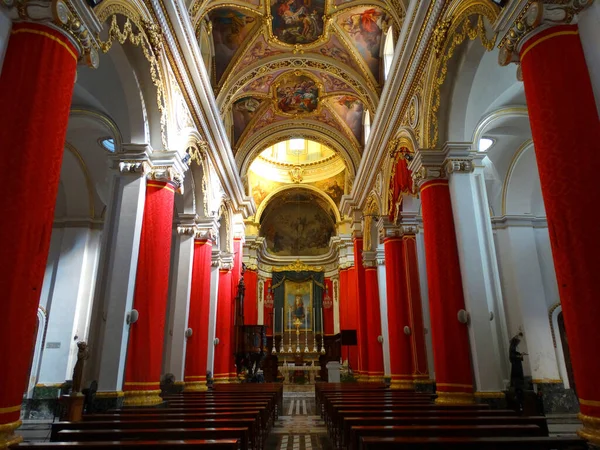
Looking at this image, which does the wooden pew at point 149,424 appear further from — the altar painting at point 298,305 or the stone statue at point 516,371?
the altar painting at point 298,305

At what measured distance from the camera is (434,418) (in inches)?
171

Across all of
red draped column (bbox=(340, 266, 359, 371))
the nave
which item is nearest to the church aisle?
the nave

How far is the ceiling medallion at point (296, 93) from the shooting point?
14469mm

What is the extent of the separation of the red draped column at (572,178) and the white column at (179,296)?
28.1ft

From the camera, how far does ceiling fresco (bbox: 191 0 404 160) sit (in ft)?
36.8

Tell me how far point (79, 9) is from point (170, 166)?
379cm

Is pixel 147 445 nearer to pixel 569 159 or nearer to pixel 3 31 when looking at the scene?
pixel 3 31

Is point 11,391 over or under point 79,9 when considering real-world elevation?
under

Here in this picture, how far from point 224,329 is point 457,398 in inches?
371

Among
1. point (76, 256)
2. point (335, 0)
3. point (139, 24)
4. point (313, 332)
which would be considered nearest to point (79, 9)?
point (139, 24)

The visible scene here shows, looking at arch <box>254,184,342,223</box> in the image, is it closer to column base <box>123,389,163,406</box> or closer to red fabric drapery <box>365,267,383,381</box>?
red fabric drapery <box>365,267,383,381</box>

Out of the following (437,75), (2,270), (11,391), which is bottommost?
(11,391)

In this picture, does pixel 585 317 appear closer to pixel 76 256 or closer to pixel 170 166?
pixel 170 166

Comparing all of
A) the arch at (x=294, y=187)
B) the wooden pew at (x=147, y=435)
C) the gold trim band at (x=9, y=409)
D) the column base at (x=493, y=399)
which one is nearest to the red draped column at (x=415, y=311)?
the column base at (x=493, y=399)
